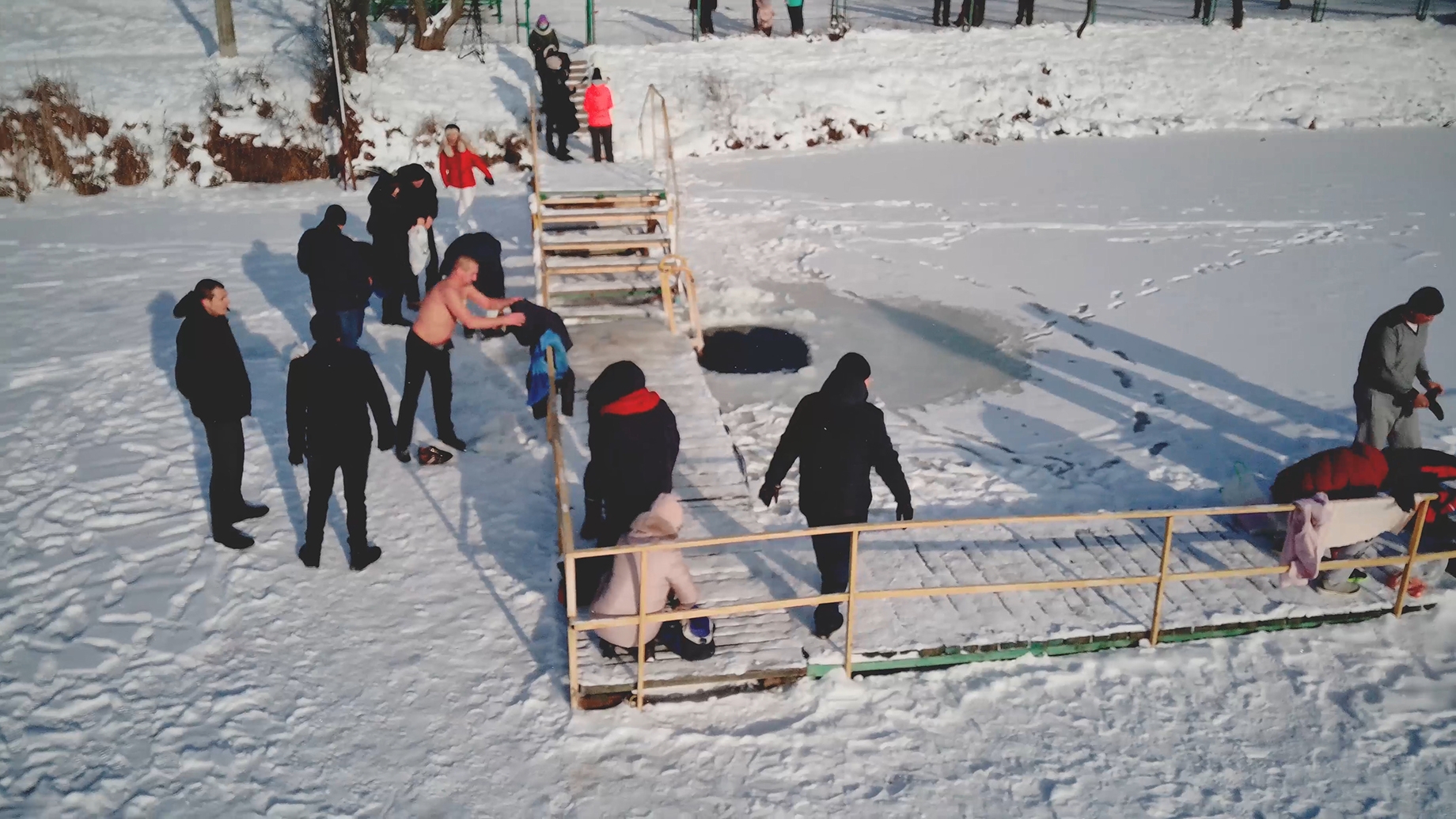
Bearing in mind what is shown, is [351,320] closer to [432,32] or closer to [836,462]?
[836,462]

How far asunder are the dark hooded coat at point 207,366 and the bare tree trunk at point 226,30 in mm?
13227

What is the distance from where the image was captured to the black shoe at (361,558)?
7.19 metres

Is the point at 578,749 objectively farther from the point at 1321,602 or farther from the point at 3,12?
the point at 3,12

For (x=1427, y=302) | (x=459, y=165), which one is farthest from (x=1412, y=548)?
(x=459, y=165)

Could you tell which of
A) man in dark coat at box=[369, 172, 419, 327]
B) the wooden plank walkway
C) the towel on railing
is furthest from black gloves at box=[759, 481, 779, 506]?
man in dark coat at box=[369, 172, 419, 327]

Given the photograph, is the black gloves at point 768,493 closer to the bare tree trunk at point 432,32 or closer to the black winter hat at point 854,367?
the black winter hat at point 854,367

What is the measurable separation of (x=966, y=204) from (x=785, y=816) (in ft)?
40.3

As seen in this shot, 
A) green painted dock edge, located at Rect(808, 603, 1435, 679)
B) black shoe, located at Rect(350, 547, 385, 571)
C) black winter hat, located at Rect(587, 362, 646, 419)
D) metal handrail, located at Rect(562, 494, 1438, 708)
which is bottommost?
green painted dock edge, located at Rect(808, 603, 1435, 679)

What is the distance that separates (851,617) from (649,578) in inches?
45.3

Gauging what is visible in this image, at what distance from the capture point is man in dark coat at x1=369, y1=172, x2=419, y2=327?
1032 centimetres

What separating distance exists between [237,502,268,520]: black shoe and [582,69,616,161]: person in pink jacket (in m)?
8.93

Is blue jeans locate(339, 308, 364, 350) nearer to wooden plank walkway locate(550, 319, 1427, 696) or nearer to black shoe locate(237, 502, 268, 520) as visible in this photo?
black shoe locate(237, 502, 268, 520)

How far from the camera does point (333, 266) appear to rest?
923cm

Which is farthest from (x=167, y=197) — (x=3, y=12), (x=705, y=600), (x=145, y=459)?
(x=705, y=600)
